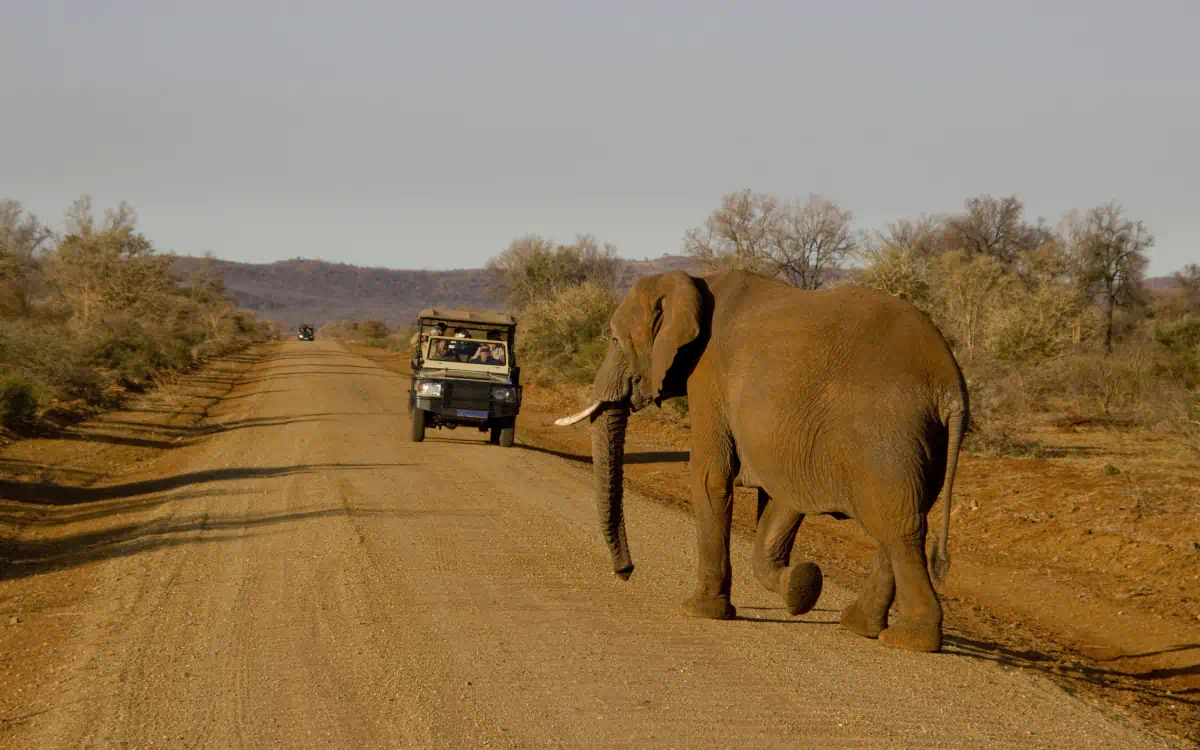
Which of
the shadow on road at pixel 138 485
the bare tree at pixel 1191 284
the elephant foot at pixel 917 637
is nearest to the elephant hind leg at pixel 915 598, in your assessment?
the elephant foot at pixel 917 637

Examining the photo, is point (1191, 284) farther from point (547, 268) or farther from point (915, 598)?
point (915, 598)

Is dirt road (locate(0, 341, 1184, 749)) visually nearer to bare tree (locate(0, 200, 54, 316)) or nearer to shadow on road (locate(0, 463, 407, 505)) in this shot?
shadow on road (locate(0, 463, 407, 505))

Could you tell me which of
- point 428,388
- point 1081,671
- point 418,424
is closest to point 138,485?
point 428,388

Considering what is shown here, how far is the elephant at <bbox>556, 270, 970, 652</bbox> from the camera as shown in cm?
705

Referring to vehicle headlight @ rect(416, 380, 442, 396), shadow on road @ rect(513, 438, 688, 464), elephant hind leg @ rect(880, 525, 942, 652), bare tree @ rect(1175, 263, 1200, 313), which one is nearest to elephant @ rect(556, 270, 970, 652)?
elephant hind leg @ rect(880, 525, 942, 652)

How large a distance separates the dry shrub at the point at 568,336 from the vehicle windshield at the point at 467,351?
13674 millimetres

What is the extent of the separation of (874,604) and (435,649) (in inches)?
105

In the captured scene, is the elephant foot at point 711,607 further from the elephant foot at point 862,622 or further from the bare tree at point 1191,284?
the bare tree at point 1191,284

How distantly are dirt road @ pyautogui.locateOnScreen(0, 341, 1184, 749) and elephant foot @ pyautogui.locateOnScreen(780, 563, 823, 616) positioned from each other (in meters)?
0.27

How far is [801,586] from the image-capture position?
7652 millimetres

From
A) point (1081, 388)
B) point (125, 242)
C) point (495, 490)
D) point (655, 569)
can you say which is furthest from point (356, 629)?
point (125, 242)

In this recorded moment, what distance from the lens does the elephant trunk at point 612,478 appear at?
29.1 ft

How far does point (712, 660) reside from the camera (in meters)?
7.34

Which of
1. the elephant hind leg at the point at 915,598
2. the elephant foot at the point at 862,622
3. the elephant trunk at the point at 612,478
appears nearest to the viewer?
the elephant hind leg at the point at 915,598
